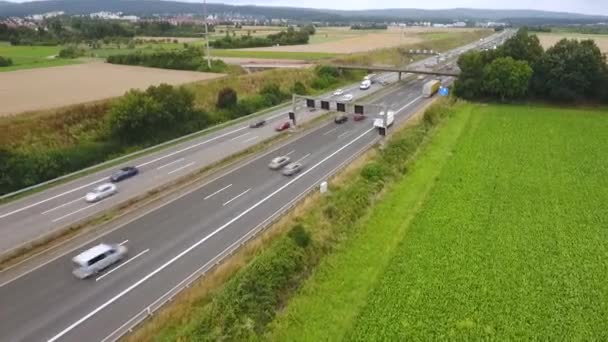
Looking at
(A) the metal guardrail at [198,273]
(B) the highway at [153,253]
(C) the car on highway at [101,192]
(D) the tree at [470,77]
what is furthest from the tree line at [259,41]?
(A) the metal guardrail at [198,273]

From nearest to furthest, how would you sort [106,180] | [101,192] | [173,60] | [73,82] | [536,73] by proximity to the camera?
[101,192] < [106,180] < [536,73] < [73,82] < [173,60]

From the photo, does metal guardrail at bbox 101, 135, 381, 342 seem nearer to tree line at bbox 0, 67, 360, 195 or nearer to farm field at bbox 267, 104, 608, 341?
farm field at bbox 267, 104, 608, 341

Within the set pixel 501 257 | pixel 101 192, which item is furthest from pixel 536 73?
pixel 101 192

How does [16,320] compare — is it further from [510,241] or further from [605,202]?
[605,202]

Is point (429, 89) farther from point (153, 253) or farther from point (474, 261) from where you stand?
point (153, 253)

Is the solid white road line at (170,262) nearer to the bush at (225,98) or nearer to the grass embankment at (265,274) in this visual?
the grass embankment at (265,274)

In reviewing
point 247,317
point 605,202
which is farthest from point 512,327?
point 605,202
